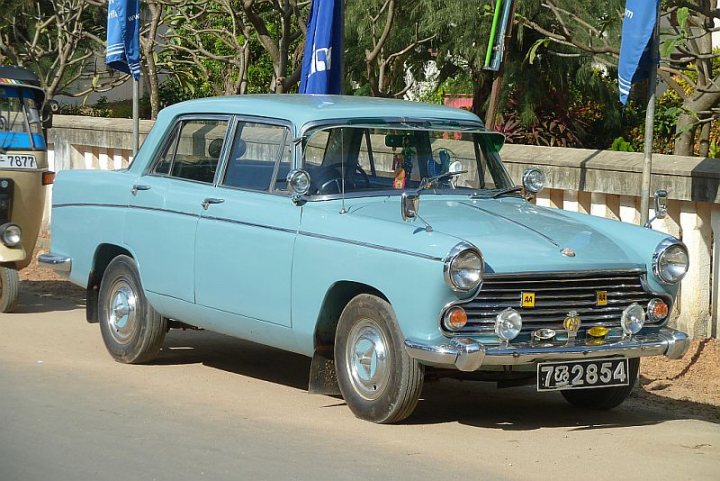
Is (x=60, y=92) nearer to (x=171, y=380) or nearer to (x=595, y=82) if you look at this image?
(x=595, y=82)

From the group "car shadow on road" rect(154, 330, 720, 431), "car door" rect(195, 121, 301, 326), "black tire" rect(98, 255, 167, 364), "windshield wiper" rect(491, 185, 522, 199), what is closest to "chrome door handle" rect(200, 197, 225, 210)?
"car door" rect(195, 121, 301, 326)

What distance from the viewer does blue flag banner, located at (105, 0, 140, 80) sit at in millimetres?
12797

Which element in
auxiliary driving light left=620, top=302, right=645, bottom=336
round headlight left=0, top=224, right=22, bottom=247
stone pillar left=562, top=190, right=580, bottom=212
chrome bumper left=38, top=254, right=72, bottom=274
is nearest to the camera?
auxiliary driving light left=620, top=302, right=645, bottom=336

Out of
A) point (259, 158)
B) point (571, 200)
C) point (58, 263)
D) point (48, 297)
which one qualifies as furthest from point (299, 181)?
point (48, 297)

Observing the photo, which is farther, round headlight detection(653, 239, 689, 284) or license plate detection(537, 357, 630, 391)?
round headlight detection(653, 239, 689, 284)

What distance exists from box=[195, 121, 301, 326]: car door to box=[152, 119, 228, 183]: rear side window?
177 millimetres

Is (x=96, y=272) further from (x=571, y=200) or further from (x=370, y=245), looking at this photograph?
(x=571, y=200)

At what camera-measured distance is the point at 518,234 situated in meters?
7.31

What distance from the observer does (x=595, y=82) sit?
1736cm

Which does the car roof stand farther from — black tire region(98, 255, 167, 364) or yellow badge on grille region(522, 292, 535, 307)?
yellow badge on grille region(522, 292, 535, 307)

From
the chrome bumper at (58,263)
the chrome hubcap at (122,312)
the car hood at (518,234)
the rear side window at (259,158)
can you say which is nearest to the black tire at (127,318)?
the chrome hubcap at (122,312)

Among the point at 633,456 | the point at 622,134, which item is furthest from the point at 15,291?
the point at 622,134

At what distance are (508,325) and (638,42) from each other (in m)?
3.25

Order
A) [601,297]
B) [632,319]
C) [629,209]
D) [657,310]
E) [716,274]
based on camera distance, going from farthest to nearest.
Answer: [629,209] → [716,274] → [657,310] → [632,319] → [601,297]
